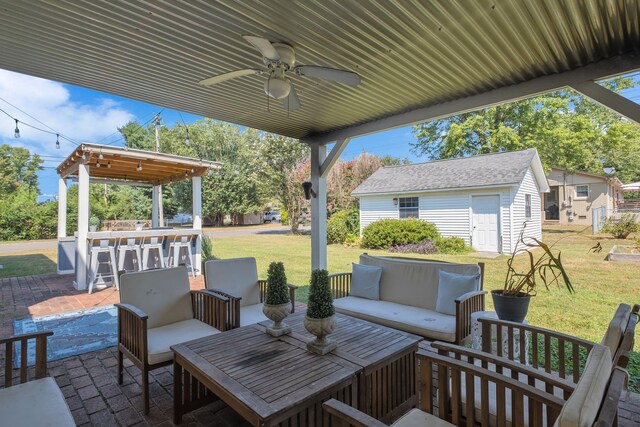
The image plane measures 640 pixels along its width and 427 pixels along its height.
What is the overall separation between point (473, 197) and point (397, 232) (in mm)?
2661

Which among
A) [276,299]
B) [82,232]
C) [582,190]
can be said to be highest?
[582,190]

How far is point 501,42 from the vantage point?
258cm

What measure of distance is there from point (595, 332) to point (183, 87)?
5.47 meters

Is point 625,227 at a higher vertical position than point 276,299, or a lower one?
higher

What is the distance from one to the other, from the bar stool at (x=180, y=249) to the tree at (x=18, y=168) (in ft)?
58.9

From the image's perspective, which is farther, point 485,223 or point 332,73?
point 485,223

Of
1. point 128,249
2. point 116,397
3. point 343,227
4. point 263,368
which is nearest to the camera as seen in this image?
point 263,368

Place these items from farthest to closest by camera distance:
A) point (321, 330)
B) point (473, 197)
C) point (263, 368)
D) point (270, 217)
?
point (270, 217)
point (473, 197)
point (321, 330)
point (263, 368)

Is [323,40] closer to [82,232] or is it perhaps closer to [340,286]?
[340,286]

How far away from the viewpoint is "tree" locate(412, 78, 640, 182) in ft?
46.0

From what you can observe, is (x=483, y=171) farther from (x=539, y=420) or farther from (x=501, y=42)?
(x=539, y=420)

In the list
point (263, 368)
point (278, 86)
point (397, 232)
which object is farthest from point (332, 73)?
point (397, 232)

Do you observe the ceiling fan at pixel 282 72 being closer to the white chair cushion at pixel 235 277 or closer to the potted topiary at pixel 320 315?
the potted topiary at pixel 320 315

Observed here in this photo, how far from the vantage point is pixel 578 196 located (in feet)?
56.5
